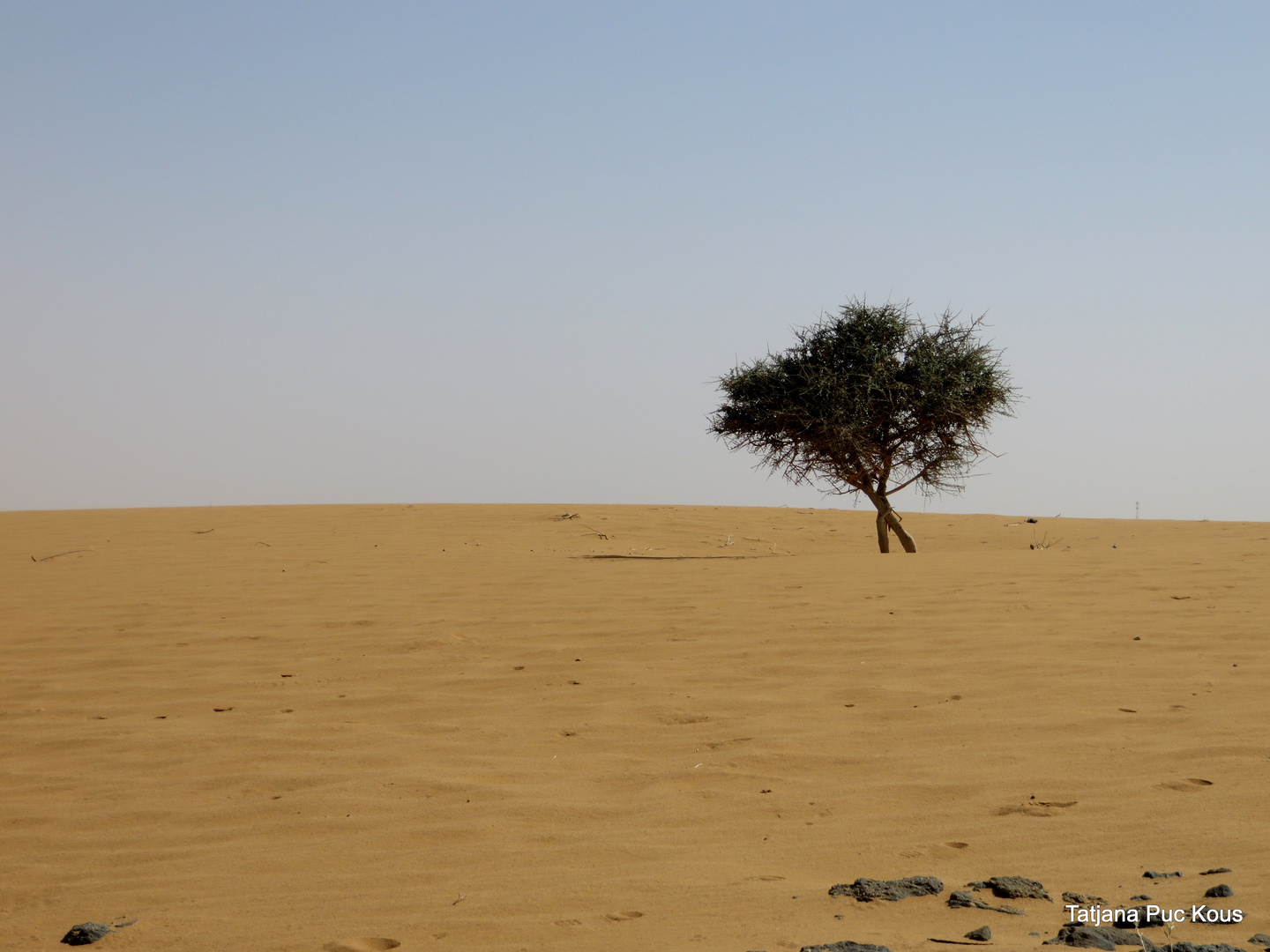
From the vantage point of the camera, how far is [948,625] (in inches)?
283

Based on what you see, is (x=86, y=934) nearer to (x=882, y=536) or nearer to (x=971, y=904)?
(x=971, y=904)

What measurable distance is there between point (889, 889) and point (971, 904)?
9.0 inches

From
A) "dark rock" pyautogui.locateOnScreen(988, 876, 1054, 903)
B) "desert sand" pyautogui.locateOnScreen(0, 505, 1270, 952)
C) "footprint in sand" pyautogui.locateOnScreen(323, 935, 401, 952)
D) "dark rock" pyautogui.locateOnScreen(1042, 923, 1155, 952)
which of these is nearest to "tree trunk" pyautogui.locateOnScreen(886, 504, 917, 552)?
"desert sand" pyautogui.locateOnScreen(0, 505, 1270, 952)

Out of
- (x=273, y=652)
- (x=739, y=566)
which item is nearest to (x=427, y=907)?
(x=273, y=652)

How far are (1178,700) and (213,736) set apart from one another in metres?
4.79

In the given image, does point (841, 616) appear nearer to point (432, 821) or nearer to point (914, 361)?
point (432, 821)

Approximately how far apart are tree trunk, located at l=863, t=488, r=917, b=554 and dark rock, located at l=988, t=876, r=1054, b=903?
1136cm

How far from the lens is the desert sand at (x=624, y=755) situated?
2973mm

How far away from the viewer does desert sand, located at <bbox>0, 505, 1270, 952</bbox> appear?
2973 millimetres

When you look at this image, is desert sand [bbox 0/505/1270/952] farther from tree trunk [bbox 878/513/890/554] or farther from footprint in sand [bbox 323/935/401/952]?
tree trunk [bbox 878/513/890/554]

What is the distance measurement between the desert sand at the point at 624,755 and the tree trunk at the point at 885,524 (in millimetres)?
4221

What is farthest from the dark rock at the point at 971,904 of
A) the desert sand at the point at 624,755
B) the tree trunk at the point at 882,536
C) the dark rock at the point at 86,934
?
the tree trunk at the point at 882,536

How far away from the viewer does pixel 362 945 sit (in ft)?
8.92

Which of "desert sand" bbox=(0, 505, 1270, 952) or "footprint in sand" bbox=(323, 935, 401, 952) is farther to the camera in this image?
"desert sand" bbox=(0, 505, 1270, 952)
